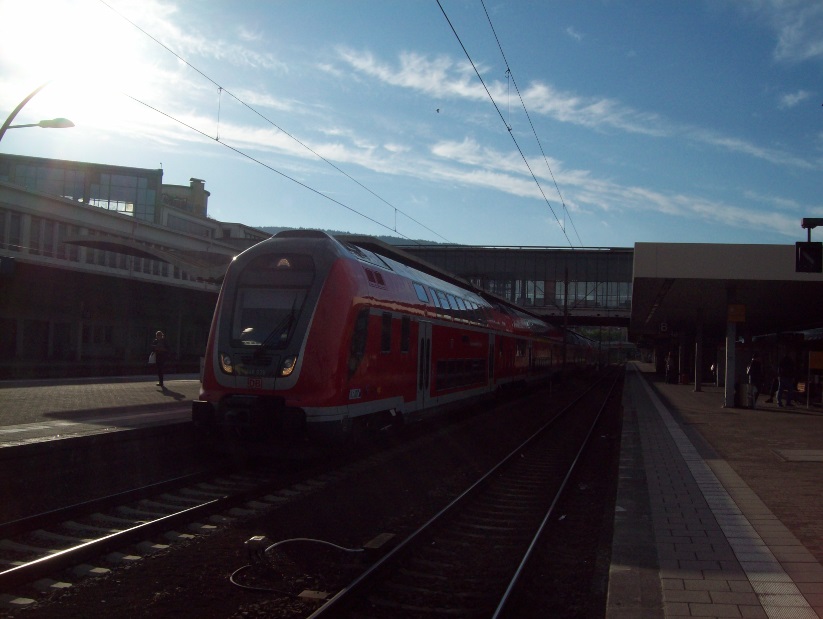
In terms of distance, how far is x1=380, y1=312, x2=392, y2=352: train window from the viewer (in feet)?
41.1

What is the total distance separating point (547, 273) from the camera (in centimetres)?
5462

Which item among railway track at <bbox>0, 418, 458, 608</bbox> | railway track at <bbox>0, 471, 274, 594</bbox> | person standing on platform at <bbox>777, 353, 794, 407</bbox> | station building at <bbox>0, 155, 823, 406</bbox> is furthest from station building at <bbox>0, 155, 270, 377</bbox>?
person standing on platform at <bbox>777, 353, 794, 407</bbox>

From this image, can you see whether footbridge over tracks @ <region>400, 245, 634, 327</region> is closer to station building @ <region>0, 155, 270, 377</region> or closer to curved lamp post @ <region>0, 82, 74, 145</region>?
station building @ <region>0, 155, 270, 377</region>

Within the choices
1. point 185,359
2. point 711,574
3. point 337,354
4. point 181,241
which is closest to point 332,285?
point 337,354

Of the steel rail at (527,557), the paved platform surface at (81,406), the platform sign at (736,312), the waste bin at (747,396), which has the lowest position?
the steel rail at (527,557)

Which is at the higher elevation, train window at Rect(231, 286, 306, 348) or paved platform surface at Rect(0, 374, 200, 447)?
train window at Rect(231, 286, 306, 348)

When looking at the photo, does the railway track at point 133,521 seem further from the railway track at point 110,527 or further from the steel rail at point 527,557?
the steel rail at point 527,557

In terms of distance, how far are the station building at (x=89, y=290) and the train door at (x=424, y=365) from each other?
301 inches

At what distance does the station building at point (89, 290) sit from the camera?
29016 millimetres

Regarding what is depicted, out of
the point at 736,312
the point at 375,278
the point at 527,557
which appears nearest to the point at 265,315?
the point at 375,278

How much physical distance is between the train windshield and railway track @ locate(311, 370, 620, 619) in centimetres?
349

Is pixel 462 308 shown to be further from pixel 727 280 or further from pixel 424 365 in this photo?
pixel 727 280

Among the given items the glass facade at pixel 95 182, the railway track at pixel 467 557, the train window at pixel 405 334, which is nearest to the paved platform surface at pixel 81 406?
the train window at pixel 405 334

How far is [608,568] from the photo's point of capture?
6793mm
